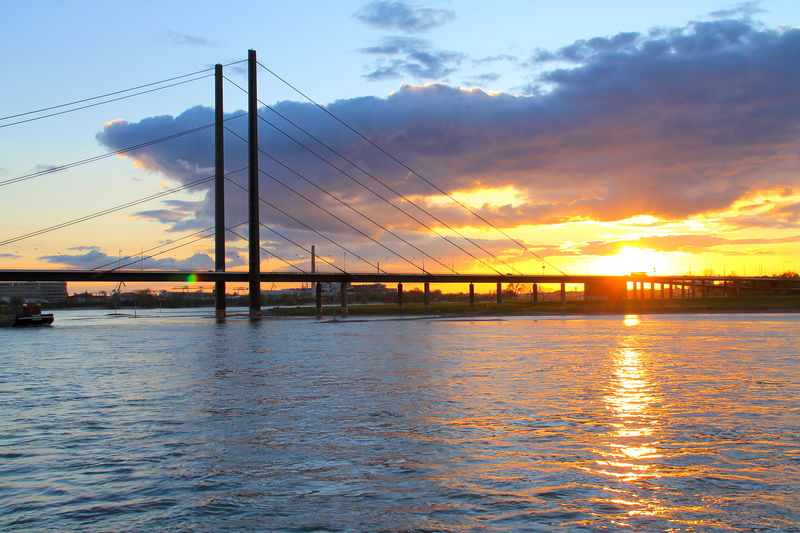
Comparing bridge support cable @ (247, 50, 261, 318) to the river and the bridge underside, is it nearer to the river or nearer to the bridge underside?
the bridge underside

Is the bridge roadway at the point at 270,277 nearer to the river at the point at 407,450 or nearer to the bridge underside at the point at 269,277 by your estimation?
the bridge underside at the point at 269,277

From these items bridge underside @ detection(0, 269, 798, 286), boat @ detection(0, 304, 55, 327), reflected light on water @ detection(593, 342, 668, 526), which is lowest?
reflected light on water @ detection(593, 342, 668, 526)

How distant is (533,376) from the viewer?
2244cm

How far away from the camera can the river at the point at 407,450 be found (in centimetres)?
834

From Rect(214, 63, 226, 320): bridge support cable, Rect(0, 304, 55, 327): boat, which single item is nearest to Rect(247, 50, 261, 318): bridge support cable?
Rect(214, 63, 226, 320): bridge support cable

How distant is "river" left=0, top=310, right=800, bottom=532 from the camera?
8.34 m

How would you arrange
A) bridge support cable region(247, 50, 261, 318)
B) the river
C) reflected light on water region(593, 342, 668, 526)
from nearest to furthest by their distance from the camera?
the river → reflected light on water region(593, 342, 668, 526) → bridge support cable region(247, 50, 261, 318)

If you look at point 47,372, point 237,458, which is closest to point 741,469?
point 237,458

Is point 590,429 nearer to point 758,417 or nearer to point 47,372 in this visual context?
point 758,417

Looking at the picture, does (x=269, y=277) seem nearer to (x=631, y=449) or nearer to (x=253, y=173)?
(x=253, y=173)

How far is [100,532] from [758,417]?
12.5m

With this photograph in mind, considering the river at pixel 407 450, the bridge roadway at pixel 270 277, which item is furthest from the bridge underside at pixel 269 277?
the river at pixel 407 450

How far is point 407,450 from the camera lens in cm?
1176

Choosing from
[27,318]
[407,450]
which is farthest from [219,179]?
[407,450]
